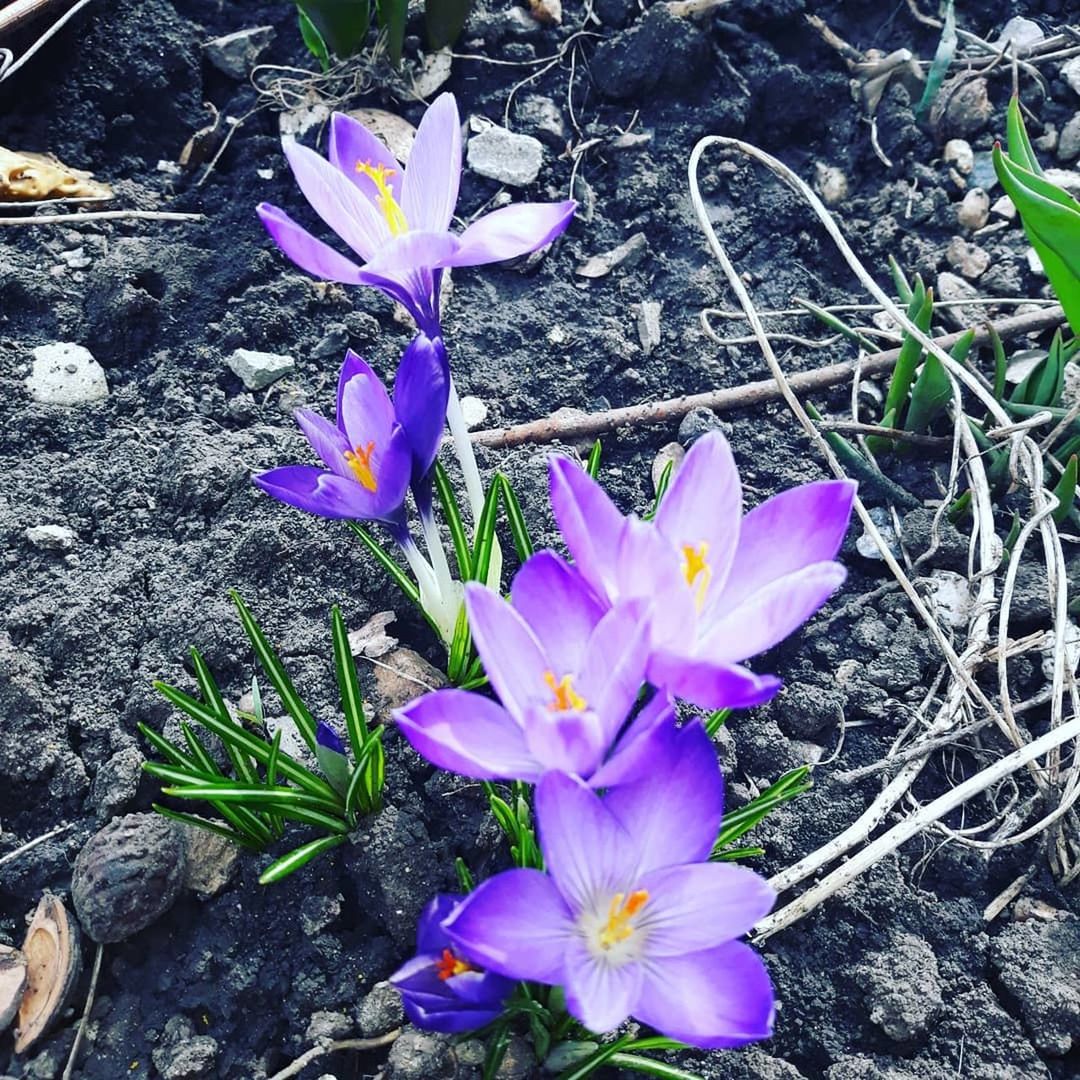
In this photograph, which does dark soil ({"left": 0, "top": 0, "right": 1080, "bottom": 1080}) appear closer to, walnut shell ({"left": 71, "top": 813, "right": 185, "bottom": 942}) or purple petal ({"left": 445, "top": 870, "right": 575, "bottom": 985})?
walnut shell ({"left": 71, "top": 813, "right": 185, "bottom": 942})

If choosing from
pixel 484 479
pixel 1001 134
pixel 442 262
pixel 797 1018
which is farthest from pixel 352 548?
pixel 1001 134

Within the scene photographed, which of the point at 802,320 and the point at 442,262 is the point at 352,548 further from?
the point at 802,320

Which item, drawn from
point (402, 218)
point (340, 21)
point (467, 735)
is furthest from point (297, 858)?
point (340, 21)

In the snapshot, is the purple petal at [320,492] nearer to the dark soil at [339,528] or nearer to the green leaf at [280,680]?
the green leaf at [280,680]

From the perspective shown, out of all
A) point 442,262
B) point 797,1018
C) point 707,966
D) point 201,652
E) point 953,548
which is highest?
point 442,262

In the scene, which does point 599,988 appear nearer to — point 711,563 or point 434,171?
point 711,563

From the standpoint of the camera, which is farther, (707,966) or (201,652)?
(201,652)
